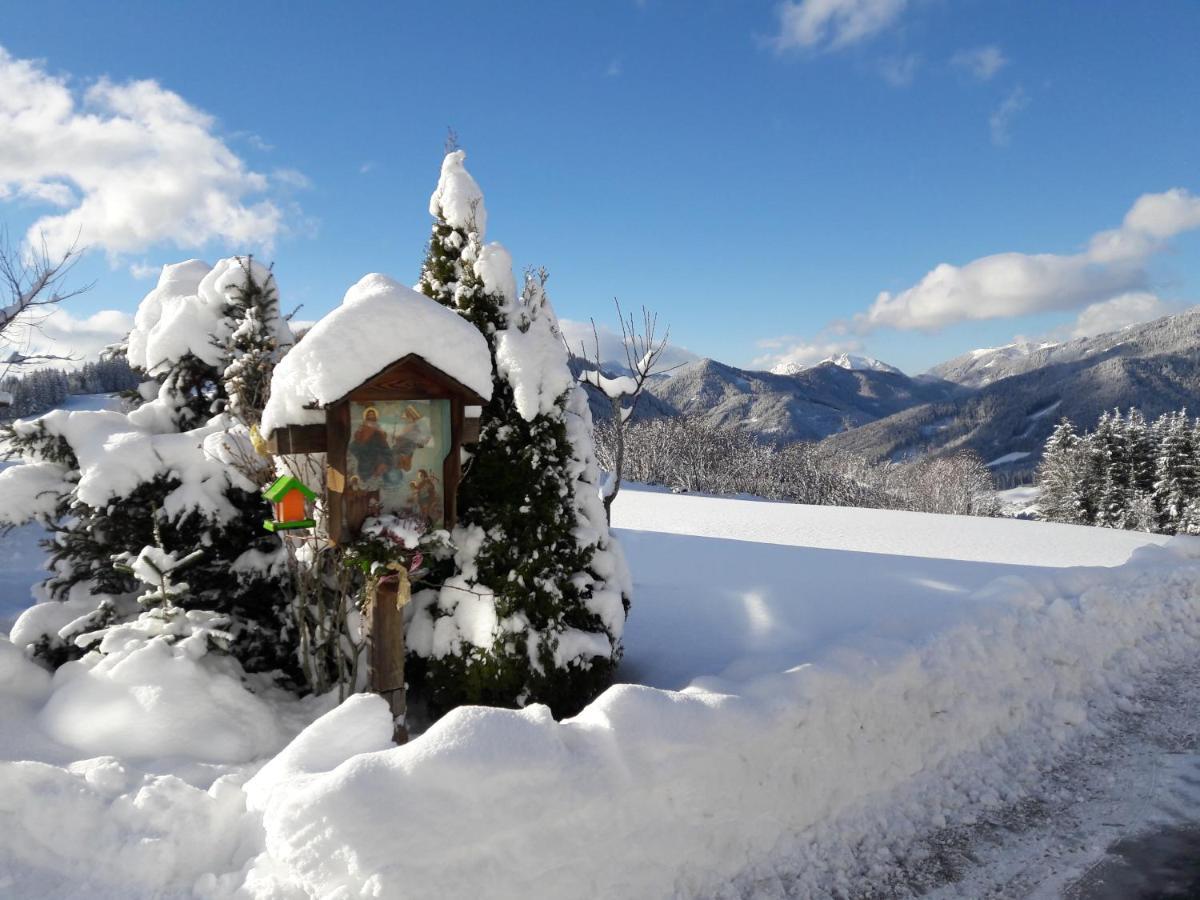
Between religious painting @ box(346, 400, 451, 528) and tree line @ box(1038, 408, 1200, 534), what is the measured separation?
115 ft

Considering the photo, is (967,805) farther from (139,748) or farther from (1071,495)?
(1071,495)

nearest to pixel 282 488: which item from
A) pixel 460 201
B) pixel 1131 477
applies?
pixel 460 201

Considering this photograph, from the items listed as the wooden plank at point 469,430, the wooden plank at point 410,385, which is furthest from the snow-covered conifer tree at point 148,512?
the wooden plank at point 469,430

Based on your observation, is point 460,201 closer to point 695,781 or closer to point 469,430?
point 469,430

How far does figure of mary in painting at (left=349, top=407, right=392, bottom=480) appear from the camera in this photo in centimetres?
460

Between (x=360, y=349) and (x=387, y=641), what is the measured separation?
2164mm

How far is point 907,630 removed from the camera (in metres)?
6.42

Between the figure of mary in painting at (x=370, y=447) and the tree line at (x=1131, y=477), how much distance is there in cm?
3530

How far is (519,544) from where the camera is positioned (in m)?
5.46

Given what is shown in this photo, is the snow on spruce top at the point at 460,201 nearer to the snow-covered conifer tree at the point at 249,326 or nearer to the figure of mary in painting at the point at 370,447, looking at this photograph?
the snow-covered conifer tree at the point at 249,326

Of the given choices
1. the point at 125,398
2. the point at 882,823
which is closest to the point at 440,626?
the point at 882,823

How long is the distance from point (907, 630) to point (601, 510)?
3.29 metres

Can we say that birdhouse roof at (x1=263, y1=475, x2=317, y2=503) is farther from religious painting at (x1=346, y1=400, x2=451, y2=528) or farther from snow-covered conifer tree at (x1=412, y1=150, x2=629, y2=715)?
snow-covered conifer tree at (x1=412, y1=150, x2=629, y2=715)

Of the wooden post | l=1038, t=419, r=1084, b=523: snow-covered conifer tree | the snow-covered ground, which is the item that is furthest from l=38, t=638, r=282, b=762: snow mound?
l=1038, t=419, r=1084, b=523: snow-covered conifer tree
